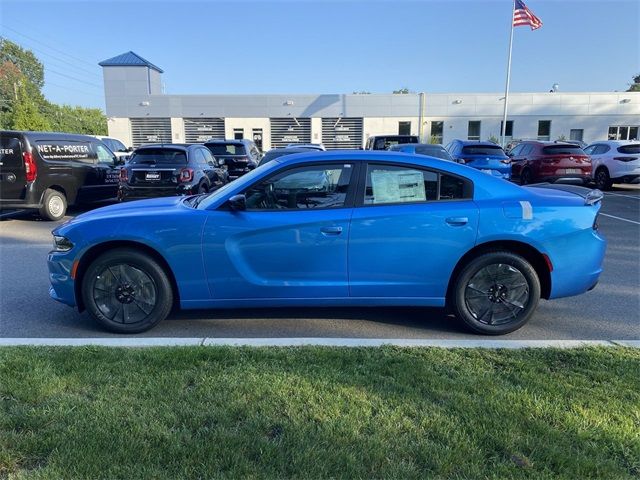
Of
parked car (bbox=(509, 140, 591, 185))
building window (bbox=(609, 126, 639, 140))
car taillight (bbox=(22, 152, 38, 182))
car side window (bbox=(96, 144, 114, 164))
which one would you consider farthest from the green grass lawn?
building window (bbox=(609, 126, 639, 140))

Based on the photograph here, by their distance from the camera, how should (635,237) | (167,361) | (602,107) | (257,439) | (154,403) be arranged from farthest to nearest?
(602,107)
(635,237)
(167,361)
(154,403)
(257,439)

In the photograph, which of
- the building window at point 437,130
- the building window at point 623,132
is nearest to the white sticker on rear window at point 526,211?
the building window at point 437,130

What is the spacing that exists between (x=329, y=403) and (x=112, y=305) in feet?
7.83

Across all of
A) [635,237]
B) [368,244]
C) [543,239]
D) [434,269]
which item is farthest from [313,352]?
[635,237]

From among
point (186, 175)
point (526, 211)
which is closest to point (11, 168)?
point (186, 175)

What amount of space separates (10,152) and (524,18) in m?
27.7

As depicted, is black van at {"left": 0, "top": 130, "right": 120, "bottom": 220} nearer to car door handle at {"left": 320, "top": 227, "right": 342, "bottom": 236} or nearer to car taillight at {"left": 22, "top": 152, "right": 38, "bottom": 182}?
car taillight at {"left": 22, "top": 152, "right": 38, "bottom": 182}

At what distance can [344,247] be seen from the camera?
13.5 ft

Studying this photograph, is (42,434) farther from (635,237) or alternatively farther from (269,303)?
(635,237)

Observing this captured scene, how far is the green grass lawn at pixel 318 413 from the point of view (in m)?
2.36

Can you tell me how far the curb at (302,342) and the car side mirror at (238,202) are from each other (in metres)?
1.12

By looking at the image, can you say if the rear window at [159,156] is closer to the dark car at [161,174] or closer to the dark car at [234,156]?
the dark car at [161,174]

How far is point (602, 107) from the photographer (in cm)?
4175

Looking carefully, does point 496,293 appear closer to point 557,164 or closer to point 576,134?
point 557,164
